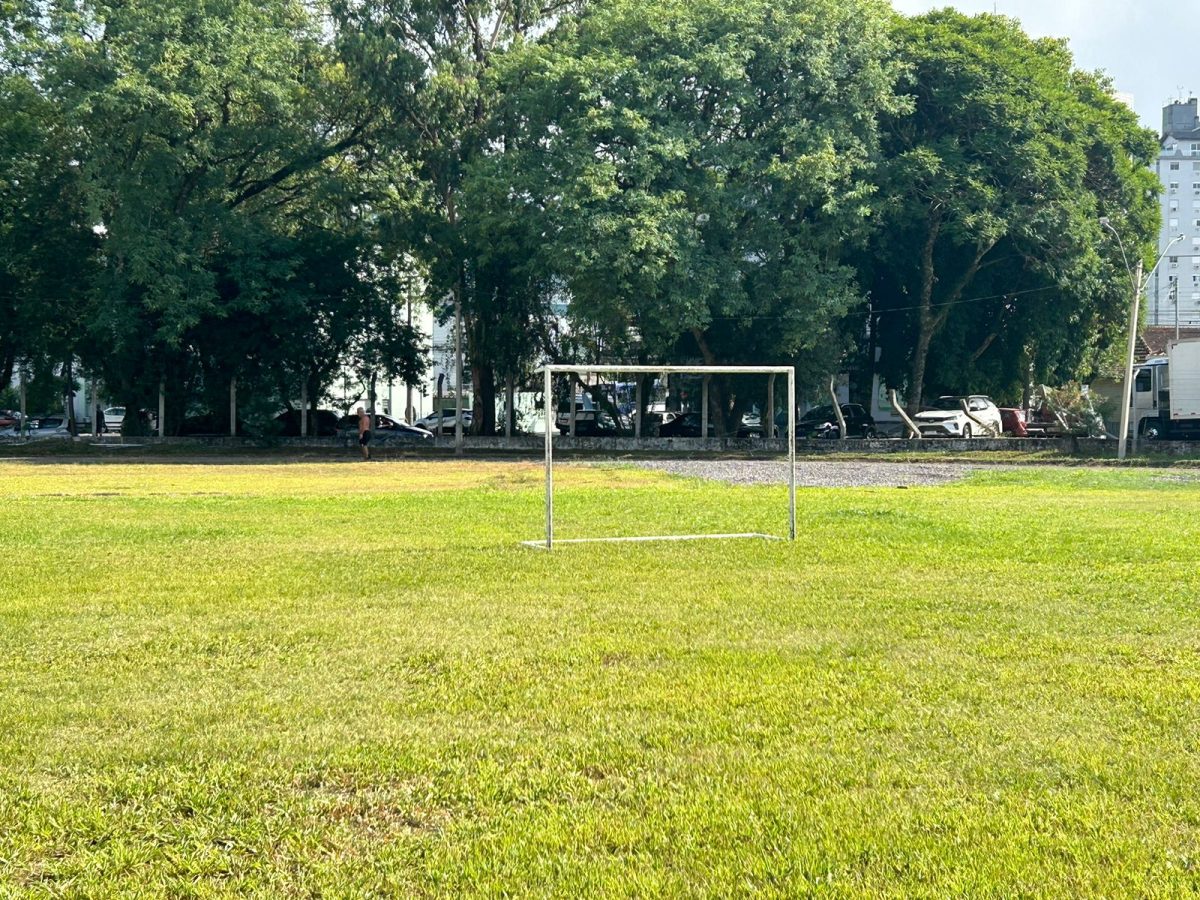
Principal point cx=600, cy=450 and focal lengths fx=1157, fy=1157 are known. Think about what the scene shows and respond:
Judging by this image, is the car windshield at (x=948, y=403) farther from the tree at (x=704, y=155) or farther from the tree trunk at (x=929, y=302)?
the tree at (x=704, y=155)

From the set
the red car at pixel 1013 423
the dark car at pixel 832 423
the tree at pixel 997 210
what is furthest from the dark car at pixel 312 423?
the red car at pixel 1013 423

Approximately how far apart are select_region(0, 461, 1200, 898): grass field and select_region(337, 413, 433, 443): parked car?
105ft

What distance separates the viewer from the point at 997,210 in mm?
37062

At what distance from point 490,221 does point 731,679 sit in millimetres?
29975

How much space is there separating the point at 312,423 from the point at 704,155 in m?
18.0

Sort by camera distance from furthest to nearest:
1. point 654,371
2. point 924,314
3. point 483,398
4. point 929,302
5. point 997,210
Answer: point 483,398 < point 924,314 < point 929,302 < point 997,210 < point 654,371

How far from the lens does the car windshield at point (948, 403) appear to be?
42.5 metres

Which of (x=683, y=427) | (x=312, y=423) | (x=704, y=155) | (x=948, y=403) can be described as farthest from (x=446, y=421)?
(x=704, y=155)

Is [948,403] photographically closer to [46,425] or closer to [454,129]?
[454,129]

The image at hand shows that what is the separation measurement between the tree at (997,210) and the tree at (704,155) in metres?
2.82

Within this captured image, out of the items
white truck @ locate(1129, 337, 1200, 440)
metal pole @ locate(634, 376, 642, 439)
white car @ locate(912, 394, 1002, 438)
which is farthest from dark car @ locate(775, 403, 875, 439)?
white truck @ locate(1129, 337, 1200, 440)

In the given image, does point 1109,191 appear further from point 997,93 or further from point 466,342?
point 466,342

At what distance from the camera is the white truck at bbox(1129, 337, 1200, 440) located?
121 ft

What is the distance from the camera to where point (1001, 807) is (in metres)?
4.30
